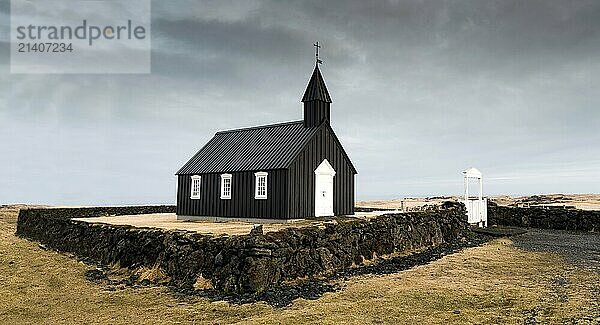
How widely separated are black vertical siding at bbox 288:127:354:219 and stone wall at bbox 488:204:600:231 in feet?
51.4

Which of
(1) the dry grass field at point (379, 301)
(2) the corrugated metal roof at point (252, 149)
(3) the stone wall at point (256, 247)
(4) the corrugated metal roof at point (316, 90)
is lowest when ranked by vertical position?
(1) the dry grass field at point (379, 301)

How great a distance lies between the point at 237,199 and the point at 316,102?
25.2 ft

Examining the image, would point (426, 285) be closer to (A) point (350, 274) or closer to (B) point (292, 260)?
(A) point (350, 274)

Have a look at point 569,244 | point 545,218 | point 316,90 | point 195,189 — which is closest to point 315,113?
point 316,90

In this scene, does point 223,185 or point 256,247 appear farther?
point 223,185

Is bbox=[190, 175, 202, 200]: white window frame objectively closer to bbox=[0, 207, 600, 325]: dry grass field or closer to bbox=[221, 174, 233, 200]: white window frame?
bbox=[221, 174, 233, 200]: white window frame

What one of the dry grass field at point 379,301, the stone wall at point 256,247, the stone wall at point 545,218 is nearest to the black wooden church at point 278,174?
the stone wall at point 256,247

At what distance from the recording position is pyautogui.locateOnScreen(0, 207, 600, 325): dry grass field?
1273cm

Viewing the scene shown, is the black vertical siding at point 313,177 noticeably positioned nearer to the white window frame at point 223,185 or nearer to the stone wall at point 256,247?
the white window frame at point 223,185

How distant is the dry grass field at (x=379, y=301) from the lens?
41.8 ft

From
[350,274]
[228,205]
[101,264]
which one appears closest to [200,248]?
[350,274]

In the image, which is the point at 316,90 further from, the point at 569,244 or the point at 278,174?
the point at 569,244

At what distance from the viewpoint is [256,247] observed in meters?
16.2

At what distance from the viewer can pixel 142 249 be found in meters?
20.3
